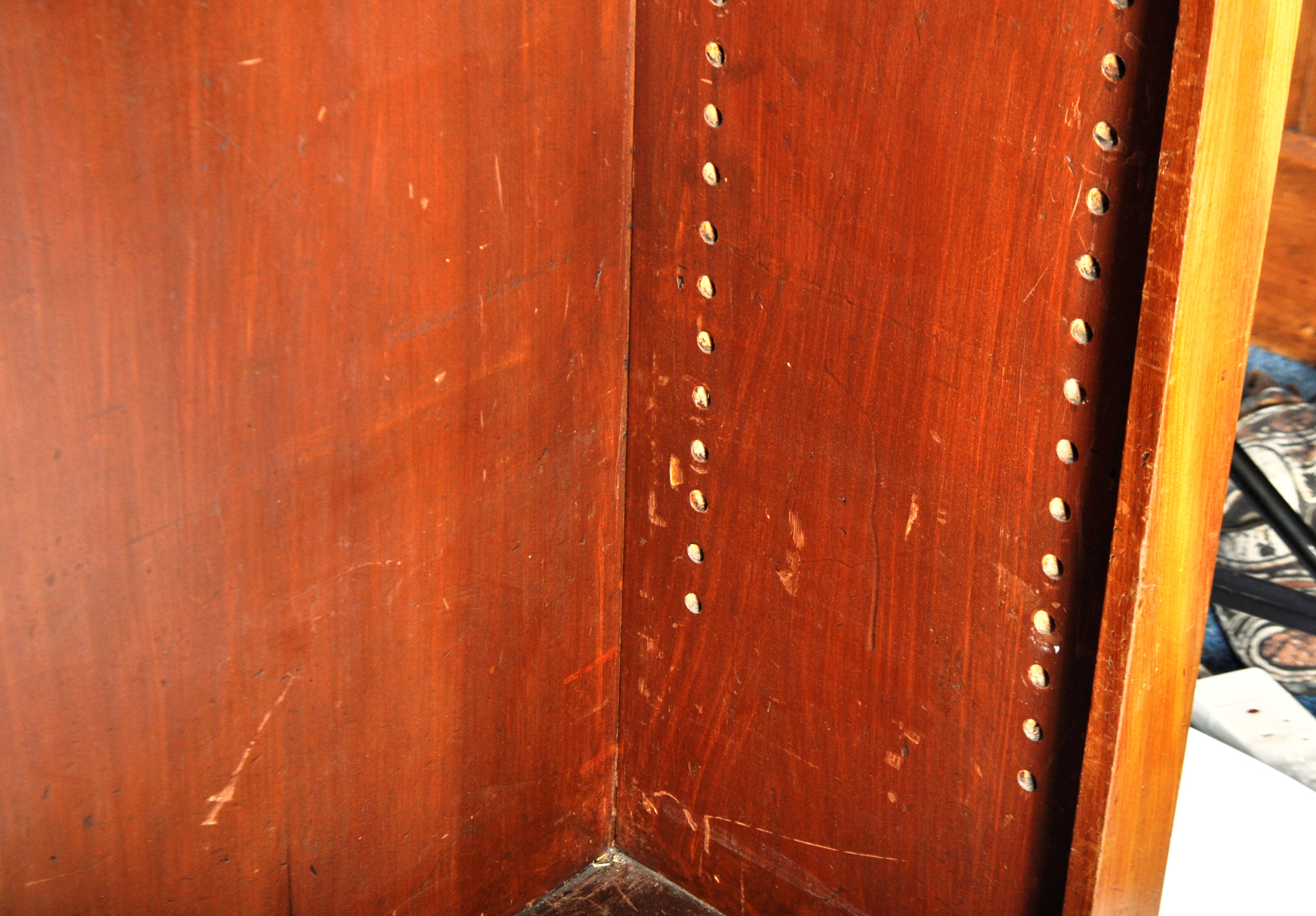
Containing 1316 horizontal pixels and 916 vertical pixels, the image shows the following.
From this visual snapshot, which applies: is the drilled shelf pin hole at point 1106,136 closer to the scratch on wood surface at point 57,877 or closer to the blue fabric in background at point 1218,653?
the scratch on wood surface at point 57,877

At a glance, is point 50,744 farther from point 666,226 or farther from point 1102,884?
point 1102,884

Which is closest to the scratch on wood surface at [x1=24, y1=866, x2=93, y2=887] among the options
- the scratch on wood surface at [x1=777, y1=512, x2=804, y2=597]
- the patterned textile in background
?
the scratch on wood surface at [x1=777, y1=512, x2=804, y2=597]

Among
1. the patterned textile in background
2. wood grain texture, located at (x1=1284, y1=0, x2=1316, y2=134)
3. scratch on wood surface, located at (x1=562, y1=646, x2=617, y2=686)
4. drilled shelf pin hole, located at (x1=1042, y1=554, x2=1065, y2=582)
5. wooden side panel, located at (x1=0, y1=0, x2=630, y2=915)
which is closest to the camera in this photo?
wooden side panel, located at (x1=0, y1=0, x2=630, y2=915)

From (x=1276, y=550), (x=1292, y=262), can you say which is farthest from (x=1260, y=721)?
(x=1292, y=262)

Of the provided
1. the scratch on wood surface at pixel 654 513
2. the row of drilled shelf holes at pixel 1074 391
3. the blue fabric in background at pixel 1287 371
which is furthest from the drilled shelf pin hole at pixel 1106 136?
the blue fabric in background at pixel 1287 371

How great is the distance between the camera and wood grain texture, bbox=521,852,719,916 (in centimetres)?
114

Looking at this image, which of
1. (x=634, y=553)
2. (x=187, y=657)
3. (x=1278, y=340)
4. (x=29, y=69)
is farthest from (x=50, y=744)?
(x=1278, y=340)

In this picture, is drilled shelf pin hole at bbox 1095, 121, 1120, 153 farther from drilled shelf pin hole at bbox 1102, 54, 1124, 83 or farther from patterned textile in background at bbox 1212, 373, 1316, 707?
patterned textile in background at bbox 1212, 373, 1316, 707

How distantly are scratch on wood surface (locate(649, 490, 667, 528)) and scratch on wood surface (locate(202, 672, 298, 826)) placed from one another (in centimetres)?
32

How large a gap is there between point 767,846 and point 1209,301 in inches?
22.1

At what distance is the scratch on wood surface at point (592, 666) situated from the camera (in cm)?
110

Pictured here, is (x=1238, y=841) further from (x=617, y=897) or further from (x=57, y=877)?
(x=57, y=877)

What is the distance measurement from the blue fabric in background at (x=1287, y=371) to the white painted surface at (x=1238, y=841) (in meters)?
1.21

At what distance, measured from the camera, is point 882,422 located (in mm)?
911
